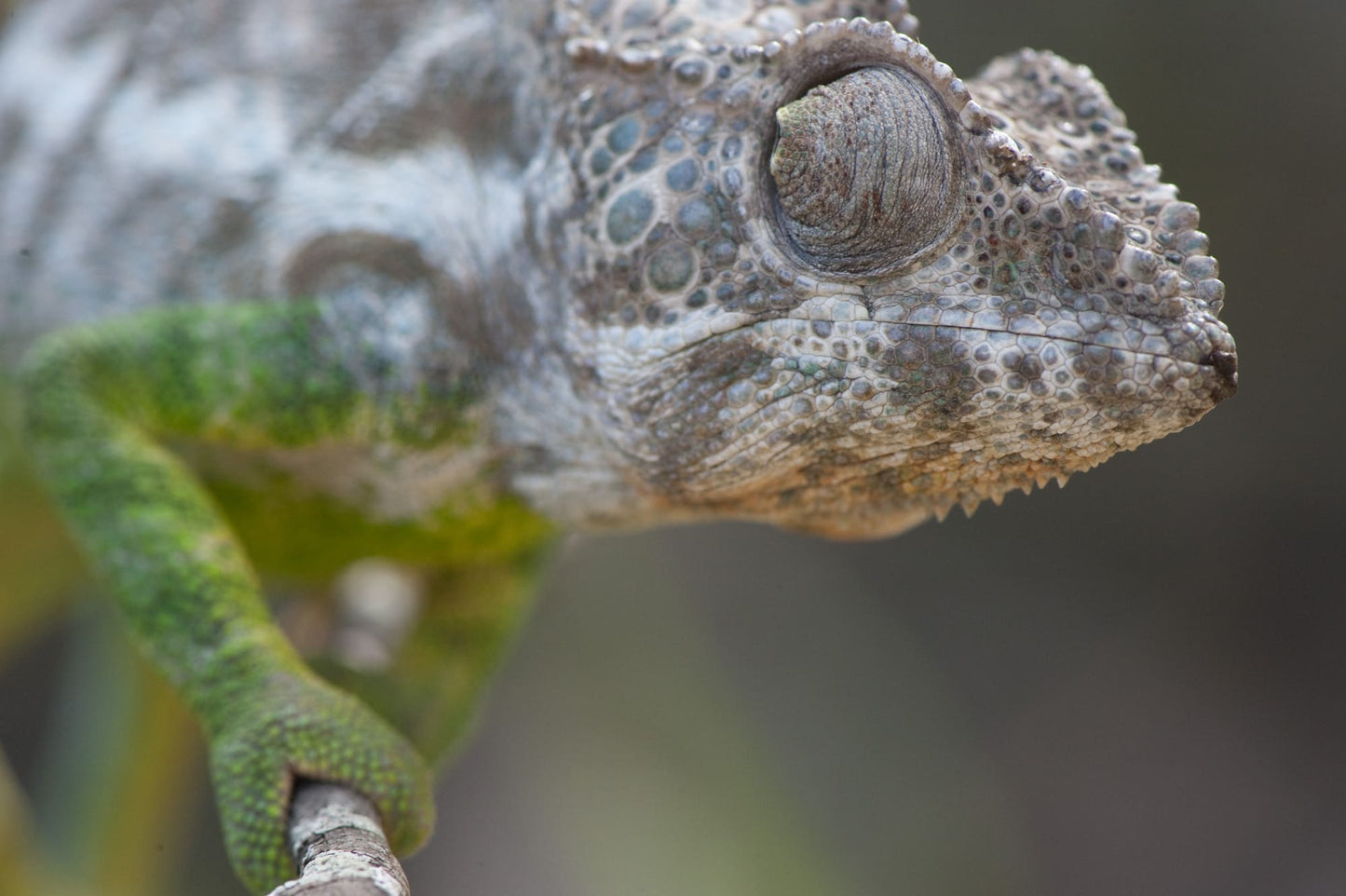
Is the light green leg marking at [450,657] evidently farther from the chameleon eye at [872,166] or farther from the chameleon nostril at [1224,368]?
the chameleon nostril at [1224,368]

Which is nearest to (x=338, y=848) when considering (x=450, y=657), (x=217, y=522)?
(x=217, y=522)

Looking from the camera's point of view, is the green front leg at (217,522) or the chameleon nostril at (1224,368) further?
the green front leg at (217,522)

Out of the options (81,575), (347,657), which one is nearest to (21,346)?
(347,657)

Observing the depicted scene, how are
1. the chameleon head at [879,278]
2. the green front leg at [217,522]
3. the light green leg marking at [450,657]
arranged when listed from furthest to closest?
the light green leg marking at [450,657]
the green front leg at [217,522]
the chameleon head at [879,278]

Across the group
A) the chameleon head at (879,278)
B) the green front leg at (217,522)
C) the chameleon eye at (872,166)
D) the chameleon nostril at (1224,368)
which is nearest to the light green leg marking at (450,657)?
the green front leg at (217,522)

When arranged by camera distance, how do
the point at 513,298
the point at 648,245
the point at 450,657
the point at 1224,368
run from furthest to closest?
the point at 450,657 < the point at 513,298 < the point at 648,245 < the point at 1224,368

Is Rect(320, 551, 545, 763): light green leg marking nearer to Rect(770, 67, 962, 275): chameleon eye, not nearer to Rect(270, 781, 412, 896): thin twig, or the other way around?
Rect(270, 781, 412, 896): thin twig

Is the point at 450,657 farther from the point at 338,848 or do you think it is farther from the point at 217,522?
the point at 338,848

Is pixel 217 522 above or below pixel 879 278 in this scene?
below

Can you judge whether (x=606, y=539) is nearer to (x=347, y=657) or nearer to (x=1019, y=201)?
(x=347, y=657)
